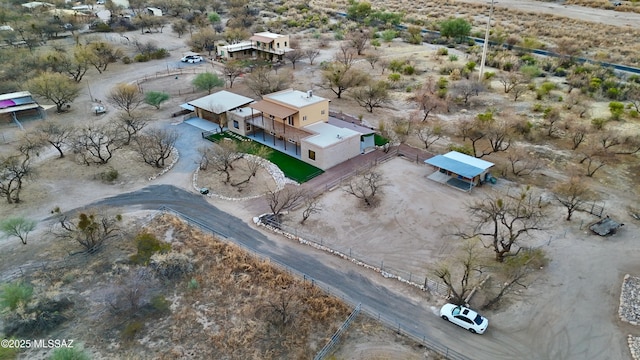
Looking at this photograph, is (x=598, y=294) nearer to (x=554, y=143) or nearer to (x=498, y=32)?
(x=554, y=143)

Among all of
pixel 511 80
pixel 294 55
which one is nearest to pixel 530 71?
pixel 511 80

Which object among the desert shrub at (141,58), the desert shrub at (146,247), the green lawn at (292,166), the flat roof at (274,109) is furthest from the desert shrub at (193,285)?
the desert shrub at (141,58)

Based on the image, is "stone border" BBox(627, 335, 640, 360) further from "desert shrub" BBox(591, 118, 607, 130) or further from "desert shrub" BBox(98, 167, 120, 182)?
"desert shrub" BBox(98, 167, 120, 182)

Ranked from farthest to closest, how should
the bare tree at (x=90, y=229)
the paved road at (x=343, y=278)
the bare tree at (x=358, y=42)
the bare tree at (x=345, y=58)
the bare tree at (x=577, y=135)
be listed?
1. the bare tree at (x=358, y=42)
2. the bare tree at (x=345, y=58)
3. the bare tree at (x=577, y=135)
4. the bare tree at (x=90, y=229)
5. the paved road at (x=343, y=278)

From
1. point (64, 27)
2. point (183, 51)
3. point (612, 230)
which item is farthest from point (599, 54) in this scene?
point (64, 27)

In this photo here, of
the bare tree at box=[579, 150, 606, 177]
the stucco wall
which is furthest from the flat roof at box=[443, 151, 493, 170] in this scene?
the bare tree at box=[579, 150, 606, 177]

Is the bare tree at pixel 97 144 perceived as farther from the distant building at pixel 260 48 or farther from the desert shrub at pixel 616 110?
the desert shrub at pixel 616 110
